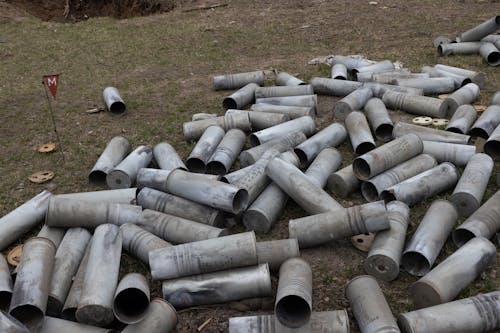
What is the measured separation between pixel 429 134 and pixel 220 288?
12.2 ft

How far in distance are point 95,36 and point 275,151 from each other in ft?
29.4

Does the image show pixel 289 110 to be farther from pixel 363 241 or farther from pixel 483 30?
pixel 483 30

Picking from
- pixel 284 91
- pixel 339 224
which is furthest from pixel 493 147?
pixel 284 91

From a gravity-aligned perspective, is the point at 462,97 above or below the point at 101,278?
below

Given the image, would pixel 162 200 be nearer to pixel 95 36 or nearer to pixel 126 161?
pixel 126 161

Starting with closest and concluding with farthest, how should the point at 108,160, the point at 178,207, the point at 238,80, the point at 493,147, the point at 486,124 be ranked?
the point at 178,207, the point at 493,147, the point at 108,160, the point at 486,124, the point at 238,80

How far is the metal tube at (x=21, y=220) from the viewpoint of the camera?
510cm

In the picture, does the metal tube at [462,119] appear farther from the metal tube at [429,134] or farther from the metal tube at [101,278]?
the metal tube at [101,278]

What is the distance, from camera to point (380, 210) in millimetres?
4574

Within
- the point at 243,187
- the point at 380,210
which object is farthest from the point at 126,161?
the point at 380,210

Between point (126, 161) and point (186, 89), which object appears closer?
point (126, 161)

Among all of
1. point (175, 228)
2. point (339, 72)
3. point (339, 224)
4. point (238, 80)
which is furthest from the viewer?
point (238, 80)

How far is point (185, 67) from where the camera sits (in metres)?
10.3

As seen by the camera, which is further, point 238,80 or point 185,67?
point 185,67
